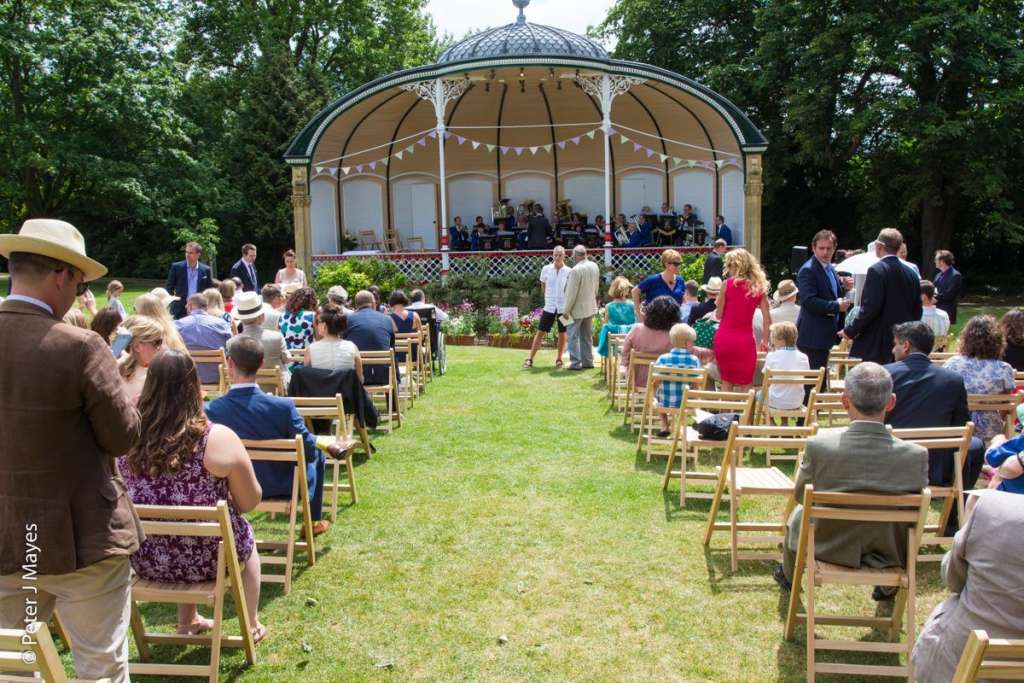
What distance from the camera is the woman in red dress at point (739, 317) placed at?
7188 millimetres

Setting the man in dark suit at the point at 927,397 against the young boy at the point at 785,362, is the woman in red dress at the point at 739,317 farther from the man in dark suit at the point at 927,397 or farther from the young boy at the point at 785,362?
the man in dark suit at the point at 927,397

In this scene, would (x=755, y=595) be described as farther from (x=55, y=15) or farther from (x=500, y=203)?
(x=55, y=15)

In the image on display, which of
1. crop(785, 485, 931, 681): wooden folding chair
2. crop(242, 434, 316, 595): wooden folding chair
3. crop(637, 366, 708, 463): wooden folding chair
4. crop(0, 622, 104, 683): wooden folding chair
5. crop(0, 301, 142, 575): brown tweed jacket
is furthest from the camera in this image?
crop(637, 366, 708, 463): wooden folding chair

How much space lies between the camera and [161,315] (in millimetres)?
5328

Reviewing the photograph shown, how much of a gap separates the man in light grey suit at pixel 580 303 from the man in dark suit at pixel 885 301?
5.04 metres

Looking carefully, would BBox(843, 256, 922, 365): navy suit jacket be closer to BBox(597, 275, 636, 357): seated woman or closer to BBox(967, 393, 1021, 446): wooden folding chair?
BBox(967, 393, 1021, 446): wooden folding chair

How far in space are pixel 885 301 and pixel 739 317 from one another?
116 cm

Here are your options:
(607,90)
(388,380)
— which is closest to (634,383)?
(388,380)

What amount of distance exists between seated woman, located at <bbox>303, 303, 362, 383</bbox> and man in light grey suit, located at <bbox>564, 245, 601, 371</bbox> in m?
5.05

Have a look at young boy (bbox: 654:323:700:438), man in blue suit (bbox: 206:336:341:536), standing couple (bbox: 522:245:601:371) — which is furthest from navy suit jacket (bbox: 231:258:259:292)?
man in blue suit (bbox: 206:336:341:536)

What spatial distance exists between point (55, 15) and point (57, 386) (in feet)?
96.4

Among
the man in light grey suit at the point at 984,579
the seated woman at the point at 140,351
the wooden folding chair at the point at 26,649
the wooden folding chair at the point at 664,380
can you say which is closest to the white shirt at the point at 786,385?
the wooden folding chair at the point at 664,380

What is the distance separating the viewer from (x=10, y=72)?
26.4m

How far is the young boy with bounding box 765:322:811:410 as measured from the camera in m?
6.83
